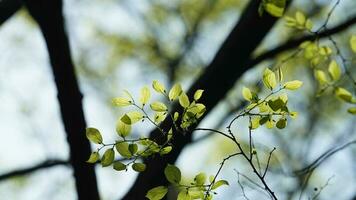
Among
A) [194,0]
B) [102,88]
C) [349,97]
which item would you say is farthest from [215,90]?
[102,88]

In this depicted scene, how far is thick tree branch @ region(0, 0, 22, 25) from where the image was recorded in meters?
2.50

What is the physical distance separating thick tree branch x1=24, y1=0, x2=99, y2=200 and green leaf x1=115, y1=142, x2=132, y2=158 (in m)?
0.91

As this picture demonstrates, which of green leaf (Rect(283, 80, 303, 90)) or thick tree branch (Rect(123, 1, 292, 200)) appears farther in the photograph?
thick tree branch (Rect(123, 1, 292, 200))

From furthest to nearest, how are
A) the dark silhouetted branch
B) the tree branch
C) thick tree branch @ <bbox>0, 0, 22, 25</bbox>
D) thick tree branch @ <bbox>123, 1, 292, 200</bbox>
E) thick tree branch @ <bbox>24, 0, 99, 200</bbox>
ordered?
the dark silhouetted branch < the tree branch < thick tree branch @ <bbox>123, 1, 292, 200</bbox> < thick tree branch @ <bbox>0, 0, 22, 25</bbox> < thick tree branch @ <bbox>24, 0, 99, 200</bbox>

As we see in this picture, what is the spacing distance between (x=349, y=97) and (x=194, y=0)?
7347 millimetres

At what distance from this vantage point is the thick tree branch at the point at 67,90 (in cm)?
220

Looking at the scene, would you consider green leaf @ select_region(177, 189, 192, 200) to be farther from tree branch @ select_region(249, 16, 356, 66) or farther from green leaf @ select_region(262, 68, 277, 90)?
tree branch @ select_region(249, 16, 356, 66)

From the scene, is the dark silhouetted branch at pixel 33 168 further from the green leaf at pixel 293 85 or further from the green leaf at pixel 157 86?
the green leaf at pixel 293 85

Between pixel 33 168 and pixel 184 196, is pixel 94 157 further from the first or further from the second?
pixel 33 168

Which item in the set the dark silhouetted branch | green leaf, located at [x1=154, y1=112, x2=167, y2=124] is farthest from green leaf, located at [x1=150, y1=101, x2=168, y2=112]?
the dark silhouetted branch

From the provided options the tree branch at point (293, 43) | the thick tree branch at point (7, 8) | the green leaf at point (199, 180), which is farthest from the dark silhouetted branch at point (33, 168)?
the green leaf at point (199, 180)

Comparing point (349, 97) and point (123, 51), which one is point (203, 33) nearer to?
point (123, 51)

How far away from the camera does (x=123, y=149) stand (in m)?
1.59

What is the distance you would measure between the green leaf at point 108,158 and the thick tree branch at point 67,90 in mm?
907
